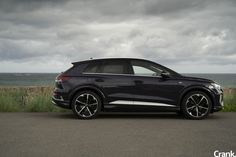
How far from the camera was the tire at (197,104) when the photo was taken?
13367mm

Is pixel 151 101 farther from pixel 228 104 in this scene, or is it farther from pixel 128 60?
pixel 228 104

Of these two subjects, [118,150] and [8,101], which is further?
[8,101]

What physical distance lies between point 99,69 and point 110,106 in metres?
1.11

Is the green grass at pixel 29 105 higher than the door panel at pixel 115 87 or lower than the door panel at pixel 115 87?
lower

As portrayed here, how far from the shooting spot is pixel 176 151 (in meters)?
8.23

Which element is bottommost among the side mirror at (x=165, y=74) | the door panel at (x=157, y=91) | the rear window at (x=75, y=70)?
the door panel at (x=157, y=91)

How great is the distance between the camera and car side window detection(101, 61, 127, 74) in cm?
1367

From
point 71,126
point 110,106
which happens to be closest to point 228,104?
point 110,106

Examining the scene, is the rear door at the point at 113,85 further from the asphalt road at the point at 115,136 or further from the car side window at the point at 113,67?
the asphalt road at the point at 115,136

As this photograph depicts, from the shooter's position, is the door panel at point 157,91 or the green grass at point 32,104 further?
the green grass at point 32,104

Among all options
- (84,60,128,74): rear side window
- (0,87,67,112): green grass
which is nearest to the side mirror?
(84,60,128,74): rear side window

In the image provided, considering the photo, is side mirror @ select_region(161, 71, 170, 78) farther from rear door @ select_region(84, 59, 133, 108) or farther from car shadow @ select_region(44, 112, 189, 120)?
car shadow @ select_region(44, 112, 189, 120)

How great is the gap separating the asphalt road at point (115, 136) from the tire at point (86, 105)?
0.85 ft

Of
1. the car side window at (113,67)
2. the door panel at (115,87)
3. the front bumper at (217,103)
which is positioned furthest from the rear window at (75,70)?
the front bumper at (217,103)
